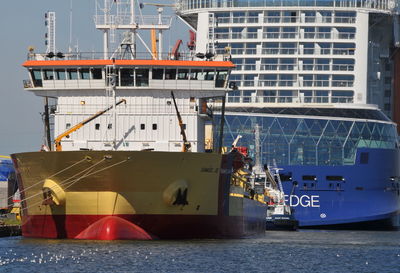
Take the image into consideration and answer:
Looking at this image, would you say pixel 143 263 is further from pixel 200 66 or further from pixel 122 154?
pixel 200 66

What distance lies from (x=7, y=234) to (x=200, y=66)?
14567 millimetres

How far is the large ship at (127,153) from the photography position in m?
51.9

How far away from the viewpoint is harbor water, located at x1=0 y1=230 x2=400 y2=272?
4478 cm

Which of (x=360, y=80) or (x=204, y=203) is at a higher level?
(x=360, y=80)

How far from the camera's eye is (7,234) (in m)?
64.5

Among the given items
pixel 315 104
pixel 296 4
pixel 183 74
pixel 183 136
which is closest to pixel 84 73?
pixel 183 74

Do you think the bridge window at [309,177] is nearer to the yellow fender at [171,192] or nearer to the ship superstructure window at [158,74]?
the ship superstructure window at [158,74]

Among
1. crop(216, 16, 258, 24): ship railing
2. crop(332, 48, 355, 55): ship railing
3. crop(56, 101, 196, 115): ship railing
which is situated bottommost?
crop(56, 101, 196, 115): ship railing

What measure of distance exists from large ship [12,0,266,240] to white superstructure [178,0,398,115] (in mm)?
26848

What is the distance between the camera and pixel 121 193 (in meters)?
51.9

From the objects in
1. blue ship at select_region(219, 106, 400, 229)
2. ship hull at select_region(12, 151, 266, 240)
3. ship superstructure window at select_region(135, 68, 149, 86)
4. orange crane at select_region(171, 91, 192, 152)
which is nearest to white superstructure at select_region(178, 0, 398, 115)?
blue ship at select_region(219, 106, 400, 229)

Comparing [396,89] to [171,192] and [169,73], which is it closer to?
[169,73]

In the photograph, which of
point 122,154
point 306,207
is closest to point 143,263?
point 122,154

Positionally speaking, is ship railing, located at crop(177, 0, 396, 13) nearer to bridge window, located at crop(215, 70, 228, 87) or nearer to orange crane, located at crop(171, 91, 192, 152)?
bridge window, located at crop(215, 70, 228, 87)
